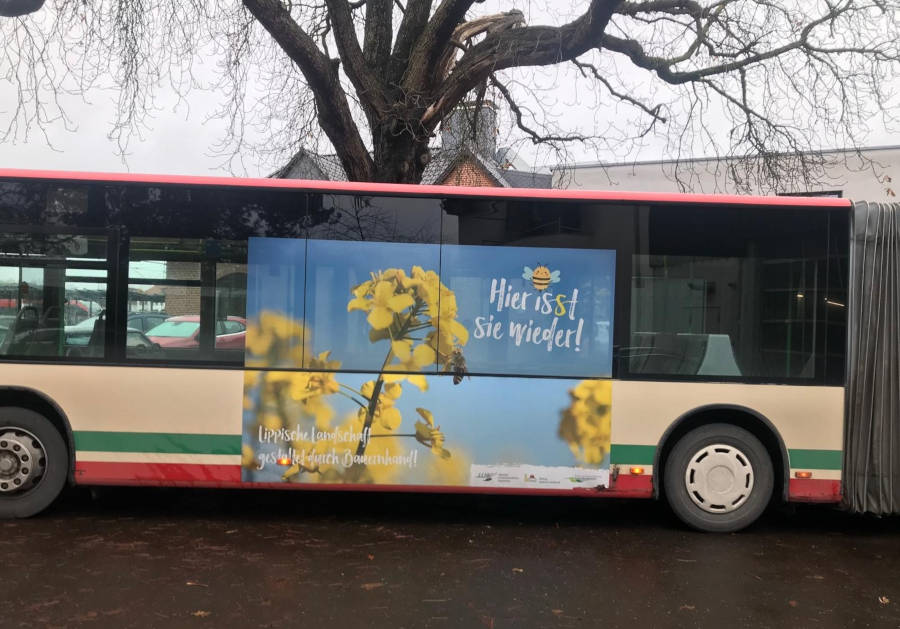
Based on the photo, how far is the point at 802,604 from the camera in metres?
4.28

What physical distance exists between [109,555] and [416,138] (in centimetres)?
697

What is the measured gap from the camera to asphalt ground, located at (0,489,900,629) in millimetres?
3996

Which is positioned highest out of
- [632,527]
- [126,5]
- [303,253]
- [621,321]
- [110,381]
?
[126,5]

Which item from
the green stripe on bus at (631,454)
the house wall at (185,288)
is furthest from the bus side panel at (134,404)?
the green stripe on bus at (631,454)

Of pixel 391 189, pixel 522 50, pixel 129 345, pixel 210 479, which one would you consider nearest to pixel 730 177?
pixel 522 50

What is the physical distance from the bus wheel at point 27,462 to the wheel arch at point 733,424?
4.91 metres

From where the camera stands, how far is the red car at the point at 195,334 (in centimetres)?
552

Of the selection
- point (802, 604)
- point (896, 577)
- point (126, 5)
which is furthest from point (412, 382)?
point (126, 5)

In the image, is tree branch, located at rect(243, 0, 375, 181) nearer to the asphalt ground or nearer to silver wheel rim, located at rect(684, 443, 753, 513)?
the asphalt ground

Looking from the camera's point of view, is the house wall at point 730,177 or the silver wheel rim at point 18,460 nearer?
the silver wheel rim at point 18,460

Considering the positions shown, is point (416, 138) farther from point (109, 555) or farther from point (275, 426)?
point (109, 555)

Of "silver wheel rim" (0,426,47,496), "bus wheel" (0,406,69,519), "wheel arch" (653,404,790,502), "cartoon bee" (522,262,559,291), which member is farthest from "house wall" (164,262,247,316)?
"wheel arch" (653,404,790,502)

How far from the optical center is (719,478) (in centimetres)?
561

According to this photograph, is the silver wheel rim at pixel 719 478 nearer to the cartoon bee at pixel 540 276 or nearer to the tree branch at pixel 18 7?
the cartoon bee at pixel 540 276
